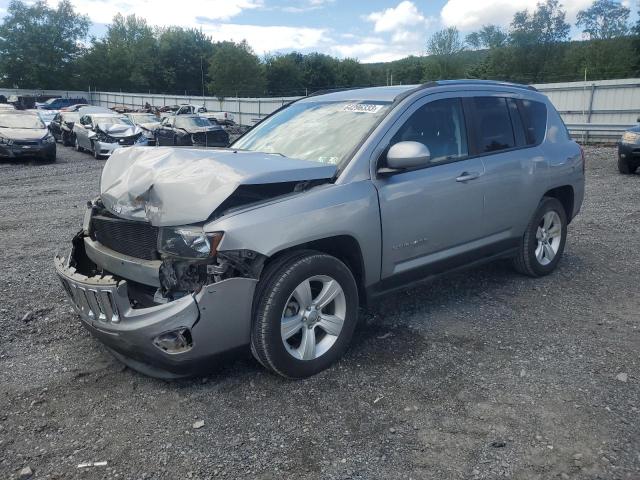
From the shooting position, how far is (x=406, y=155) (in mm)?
3635

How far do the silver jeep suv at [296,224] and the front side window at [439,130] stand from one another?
0.04ft

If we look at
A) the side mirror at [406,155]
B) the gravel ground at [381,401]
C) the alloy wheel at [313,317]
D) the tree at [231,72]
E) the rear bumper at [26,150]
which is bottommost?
the gravel ground at [381,401]

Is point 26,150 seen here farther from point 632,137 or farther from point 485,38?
point 485,38

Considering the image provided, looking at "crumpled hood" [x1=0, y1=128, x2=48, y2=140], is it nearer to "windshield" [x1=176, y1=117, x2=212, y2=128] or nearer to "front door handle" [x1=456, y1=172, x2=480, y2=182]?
"windshield" [x1=176, y1=117, x2=212, y2=128]

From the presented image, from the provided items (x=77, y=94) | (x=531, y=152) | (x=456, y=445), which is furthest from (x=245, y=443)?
(x=77, y=94)

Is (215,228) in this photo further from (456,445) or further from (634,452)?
(634,452)

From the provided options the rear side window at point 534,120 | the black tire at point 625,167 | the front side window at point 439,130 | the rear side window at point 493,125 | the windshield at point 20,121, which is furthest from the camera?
the windshield at point 20,121

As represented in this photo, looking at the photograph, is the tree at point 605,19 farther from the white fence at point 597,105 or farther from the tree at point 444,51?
the white fence at point 597,105

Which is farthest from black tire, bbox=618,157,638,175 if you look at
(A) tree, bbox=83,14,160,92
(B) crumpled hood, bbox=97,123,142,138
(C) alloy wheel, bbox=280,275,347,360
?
Result: (A) tree, bbox=83,14,160,92

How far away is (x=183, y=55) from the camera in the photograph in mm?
81562

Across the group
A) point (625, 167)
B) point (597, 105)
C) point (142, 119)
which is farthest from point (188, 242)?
point (142, 119)

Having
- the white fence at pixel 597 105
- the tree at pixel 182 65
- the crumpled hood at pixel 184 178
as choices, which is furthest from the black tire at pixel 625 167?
the tree at pixel 182 65

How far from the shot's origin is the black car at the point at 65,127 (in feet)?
73.0

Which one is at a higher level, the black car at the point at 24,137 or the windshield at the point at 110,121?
the windshield at the point at 110,121
